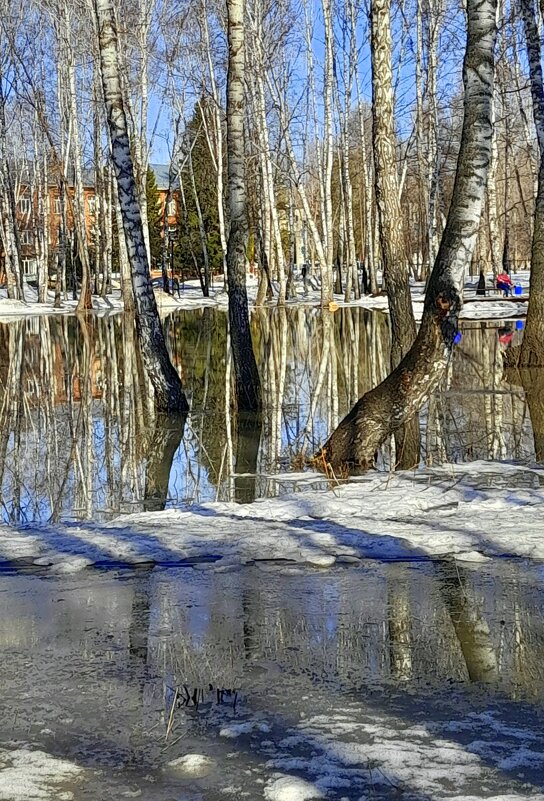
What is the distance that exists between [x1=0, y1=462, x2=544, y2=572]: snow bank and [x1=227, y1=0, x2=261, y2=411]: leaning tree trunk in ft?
14.7

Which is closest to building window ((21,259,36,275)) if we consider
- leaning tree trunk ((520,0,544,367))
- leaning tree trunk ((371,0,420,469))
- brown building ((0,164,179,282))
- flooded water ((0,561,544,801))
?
brown building ((0,164,179,282))

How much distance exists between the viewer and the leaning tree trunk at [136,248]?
36.8ft

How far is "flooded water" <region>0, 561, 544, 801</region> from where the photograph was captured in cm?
292

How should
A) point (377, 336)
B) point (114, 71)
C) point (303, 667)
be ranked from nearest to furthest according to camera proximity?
point (303, 667)
point (114, 71)
point (377, 336)

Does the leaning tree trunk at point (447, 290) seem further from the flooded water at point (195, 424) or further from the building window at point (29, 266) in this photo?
the building window at point (29, 266)

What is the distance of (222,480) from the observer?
309 inches

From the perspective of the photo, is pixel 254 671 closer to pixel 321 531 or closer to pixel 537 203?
pixel 321 531

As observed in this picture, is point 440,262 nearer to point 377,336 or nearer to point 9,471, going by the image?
point 9,471

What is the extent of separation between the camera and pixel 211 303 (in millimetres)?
43438

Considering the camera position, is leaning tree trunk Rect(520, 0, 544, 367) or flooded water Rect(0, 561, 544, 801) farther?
leaning tree trunk Rect(520, 0, 544, 367)

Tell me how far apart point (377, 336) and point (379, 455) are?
13592mm

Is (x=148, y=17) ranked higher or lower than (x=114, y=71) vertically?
higher

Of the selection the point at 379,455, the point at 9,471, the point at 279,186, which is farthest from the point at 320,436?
the point at 279,186

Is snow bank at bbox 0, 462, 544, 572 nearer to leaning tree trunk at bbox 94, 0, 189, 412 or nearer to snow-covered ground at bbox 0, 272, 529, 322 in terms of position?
leaning tree trunk at bbox 94, 0, 189, 412
